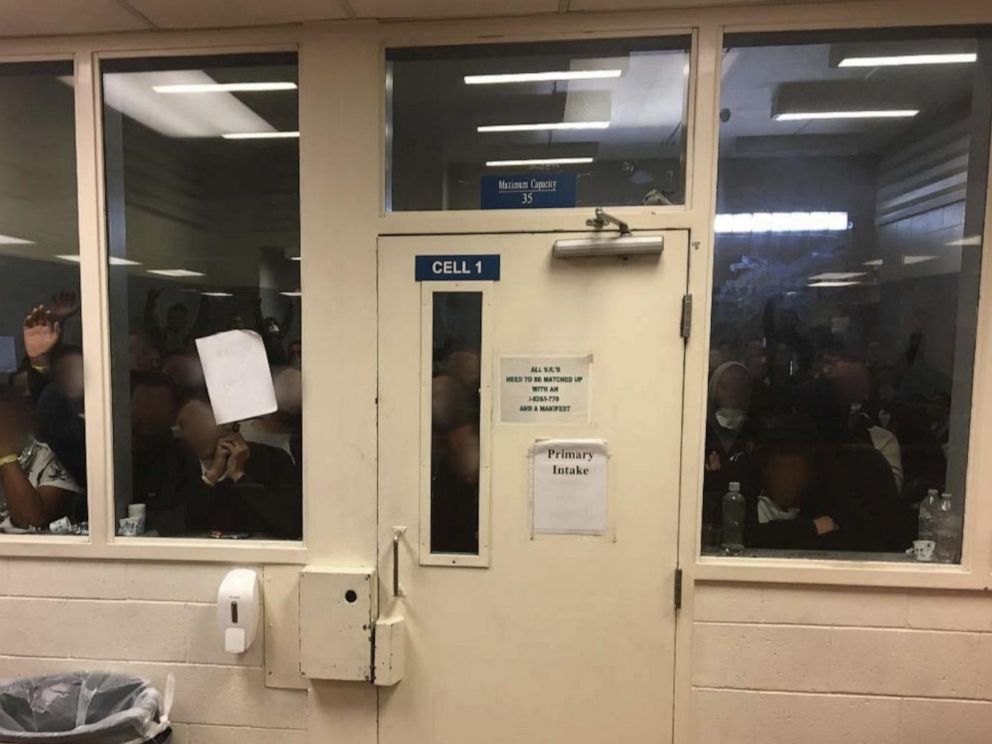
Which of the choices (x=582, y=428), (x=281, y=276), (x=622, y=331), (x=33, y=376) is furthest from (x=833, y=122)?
(x=33, y=376)

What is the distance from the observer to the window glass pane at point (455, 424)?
183cm

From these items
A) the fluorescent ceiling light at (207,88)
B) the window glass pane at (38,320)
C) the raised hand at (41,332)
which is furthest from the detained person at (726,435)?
the raised hand at (41,332)

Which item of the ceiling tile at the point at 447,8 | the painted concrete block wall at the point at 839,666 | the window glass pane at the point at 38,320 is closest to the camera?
the ceiling tile at the point at 447,8

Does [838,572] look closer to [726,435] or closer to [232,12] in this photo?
[726,435]

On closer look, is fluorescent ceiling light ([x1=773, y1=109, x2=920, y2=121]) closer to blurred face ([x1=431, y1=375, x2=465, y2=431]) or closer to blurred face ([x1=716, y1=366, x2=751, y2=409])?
blurred face ([x1=716, y1=366, x2=751, y2=409])

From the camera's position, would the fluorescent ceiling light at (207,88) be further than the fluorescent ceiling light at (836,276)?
Yes

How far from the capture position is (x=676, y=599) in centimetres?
179

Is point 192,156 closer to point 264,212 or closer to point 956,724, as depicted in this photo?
point 264,212

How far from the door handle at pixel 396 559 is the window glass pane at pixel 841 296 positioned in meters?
1.04

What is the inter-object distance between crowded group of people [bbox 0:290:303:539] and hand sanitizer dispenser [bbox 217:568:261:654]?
0.18 metres

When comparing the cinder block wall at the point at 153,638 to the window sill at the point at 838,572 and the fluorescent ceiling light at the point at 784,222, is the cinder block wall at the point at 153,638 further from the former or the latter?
the fluorescent ceiling light at the point at 784,222

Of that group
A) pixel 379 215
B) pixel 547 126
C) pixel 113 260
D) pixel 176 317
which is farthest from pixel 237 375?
pixel 547 126

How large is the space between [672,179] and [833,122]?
0.59 meters

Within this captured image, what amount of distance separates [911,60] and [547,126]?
1191mm
